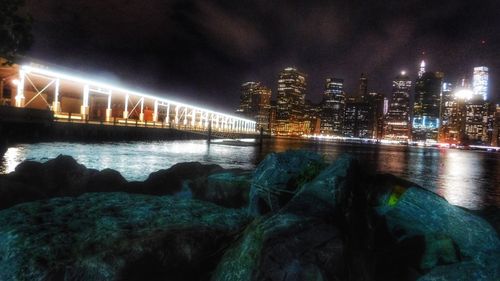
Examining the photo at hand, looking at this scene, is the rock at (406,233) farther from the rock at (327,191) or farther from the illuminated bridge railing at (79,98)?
the illuminated bridge railing at (79,98)

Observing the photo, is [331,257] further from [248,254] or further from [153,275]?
[153,275]

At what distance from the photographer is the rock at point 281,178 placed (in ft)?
19.1

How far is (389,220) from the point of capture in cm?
458

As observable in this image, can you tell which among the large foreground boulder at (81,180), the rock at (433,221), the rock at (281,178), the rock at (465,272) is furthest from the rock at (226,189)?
the rock at (465,272)

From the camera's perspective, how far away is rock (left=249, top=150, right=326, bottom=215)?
5.82m

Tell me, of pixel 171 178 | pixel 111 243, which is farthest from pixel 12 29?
pixel 111 243

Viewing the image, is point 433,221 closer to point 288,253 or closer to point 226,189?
point 288,253

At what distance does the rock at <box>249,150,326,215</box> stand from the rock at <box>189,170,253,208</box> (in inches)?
67.3

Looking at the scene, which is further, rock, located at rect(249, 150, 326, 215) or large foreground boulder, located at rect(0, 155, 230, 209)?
large foreground boulder, located at rect(0, 155, 230, 209)

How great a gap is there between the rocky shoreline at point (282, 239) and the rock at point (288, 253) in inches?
0.4

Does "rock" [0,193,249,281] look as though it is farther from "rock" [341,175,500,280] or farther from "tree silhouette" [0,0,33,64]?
"tree silhouette" [0,0,33,64]

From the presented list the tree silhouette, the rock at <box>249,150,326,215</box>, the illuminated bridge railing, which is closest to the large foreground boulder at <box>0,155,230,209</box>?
the rock at <box>249,150,326,215</box>

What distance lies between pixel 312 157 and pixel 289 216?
2603 mm

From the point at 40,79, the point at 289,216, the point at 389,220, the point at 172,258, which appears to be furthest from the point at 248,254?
the point at 40,79
